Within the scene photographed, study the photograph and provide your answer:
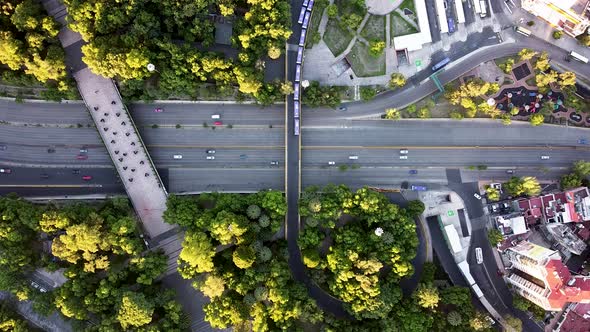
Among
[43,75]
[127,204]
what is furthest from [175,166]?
[43,75]

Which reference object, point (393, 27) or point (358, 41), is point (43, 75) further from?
point (393, 27)

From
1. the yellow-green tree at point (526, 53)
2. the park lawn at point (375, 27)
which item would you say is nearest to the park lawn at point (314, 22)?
the park lawn at point (375, 27)

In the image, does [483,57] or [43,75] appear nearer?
[43,75]

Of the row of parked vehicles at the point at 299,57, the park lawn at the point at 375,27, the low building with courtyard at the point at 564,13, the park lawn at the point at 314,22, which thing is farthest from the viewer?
the park lawn at the point at 375,27

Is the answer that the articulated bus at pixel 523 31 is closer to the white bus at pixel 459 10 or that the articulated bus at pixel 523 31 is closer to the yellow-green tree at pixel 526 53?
the yellow-green tree at pixel 526 53

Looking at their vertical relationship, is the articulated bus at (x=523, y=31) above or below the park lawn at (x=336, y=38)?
above

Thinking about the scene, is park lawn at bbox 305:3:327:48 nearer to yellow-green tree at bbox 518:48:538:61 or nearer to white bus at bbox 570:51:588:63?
Result: yellow-green tree at bbox 518:48:538:61

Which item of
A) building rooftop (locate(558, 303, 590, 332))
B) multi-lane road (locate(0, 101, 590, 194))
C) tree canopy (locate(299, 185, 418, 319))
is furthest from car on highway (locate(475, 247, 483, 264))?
building rooftop (locate(558, 303, 590, 332))
